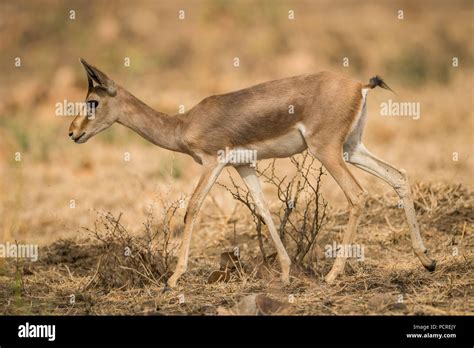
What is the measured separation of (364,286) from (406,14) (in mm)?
16814

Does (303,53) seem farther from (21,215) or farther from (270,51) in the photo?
(21,215)

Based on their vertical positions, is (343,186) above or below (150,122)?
below

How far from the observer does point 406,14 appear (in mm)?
22953

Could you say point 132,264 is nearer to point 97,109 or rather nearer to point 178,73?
point 97,109

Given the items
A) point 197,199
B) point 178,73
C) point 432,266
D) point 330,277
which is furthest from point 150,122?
point 178,73

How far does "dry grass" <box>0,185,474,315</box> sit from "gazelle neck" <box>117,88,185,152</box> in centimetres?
99

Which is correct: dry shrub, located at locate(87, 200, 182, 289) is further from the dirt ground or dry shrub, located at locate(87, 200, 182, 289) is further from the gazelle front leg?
the gazelle front leg

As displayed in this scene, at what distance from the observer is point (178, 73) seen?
65.4 ft

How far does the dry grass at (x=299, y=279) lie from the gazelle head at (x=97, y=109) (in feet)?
3.48

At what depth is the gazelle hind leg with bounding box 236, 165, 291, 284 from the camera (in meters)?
7.80

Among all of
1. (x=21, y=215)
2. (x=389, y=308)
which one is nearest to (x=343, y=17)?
(x=21, y=215)

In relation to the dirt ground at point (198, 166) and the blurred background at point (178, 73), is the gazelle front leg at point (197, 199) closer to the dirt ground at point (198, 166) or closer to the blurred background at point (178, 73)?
the dirt ground at point (198, 166)

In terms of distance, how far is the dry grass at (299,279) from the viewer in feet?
22.8

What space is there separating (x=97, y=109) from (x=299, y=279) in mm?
2575
